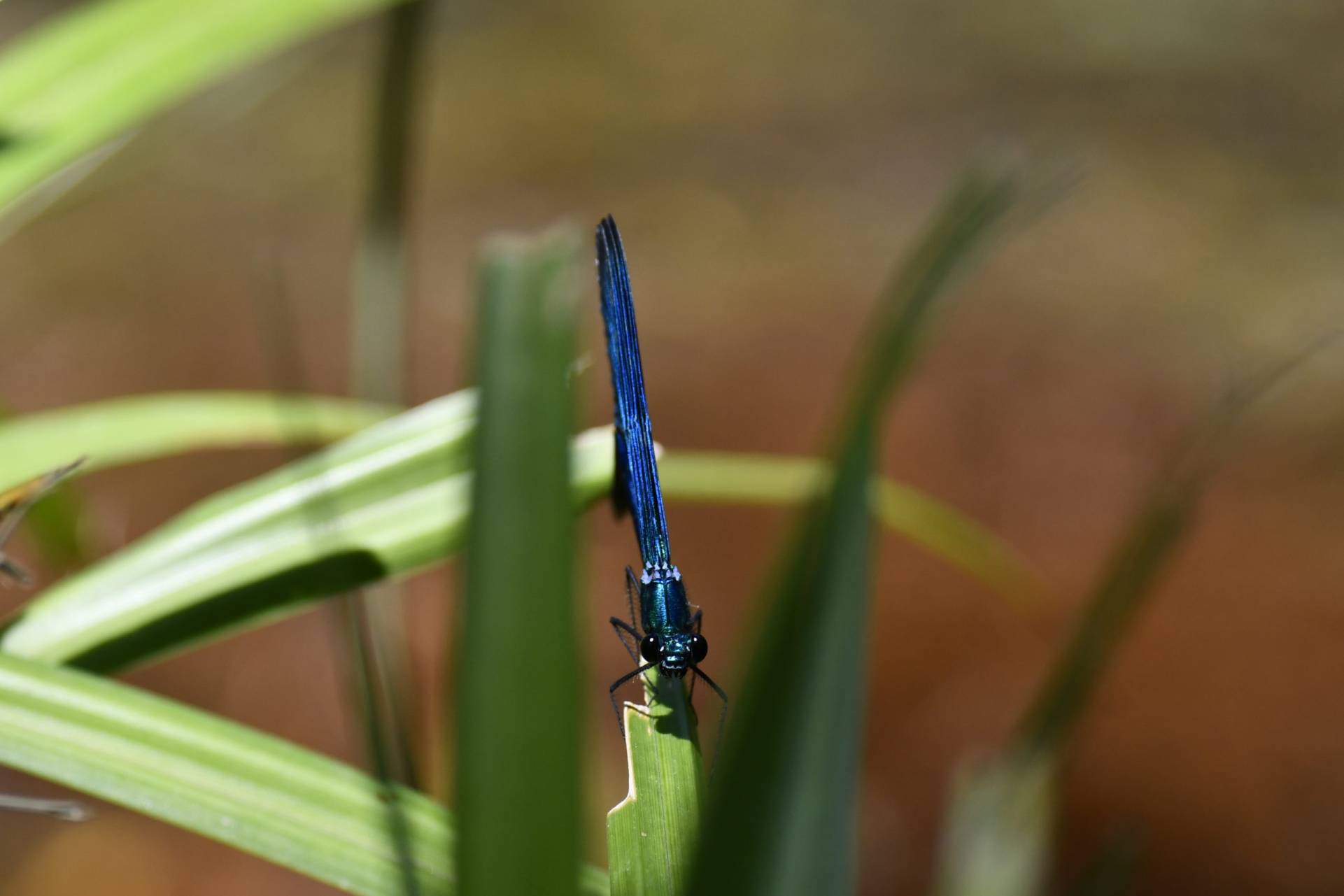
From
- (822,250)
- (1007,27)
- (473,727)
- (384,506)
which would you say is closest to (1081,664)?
(384,506)

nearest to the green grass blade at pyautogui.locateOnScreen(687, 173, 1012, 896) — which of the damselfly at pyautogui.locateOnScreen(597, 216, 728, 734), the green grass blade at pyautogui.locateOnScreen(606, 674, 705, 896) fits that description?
the green grass blade at pyautogui.locateOnScreen(606, 674, 705, 896)

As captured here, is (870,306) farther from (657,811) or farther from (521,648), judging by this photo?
(521,648)

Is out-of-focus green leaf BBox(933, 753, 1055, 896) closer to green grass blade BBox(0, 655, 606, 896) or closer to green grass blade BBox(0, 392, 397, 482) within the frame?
green grass blade BBox(0, 655, 606, 896)

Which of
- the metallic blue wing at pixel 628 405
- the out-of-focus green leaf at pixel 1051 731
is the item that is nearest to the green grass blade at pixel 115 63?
the metallic blue wing at pixel 628 405

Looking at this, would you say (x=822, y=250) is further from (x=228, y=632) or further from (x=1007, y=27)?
(x=228, y=632)

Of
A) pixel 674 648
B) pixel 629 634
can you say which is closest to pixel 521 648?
pixel 674 648

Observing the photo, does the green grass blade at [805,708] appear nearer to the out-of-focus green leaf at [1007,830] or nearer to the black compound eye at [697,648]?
the black compound eye at [697,648]

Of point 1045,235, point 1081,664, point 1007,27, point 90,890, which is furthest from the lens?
point 1007,27
